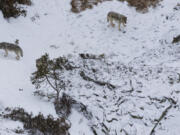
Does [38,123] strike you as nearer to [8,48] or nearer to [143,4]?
[8,48]

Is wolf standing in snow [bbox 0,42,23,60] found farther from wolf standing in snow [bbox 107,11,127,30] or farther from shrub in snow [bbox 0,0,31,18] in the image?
wolf standing in snow [bbox 107,11,127,30]

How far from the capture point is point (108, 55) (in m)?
11.7

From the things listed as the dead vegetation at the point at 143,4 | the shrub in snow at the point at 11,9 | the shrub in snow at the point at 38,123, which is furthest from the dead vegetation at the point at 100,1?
the shrub in snow at the point at 38,123

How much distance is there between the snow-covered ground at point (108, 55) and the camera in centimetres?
824

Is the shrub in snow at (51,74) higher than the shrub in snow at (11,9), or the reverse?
the shrub in snow at (11,9)

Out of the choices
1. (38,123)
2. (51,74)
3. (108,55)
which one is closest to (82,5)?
(108,55)

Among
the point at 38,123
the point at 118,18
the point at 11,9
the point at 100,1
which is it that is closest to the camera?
the point at 38,123

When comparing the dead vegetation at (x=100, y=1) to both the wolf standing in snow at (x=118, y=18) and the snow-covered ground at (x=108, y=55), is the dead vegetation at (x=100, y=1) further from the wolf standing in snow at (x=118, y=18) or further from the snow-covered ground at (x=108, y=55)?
the wolf standing in snow at (x=118, y=18)

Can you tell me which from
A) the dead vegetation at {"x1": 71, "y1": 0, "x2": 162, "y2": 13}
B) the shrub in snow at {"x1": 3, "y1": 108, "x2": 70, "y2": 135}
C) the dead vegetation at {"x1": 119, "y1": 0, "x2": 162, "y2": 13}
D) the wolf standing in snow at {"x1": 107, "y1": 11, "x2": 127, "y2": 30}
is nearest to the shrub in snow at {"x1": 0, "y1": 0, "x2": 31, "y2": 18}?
the dead vegetation at {"x1": 71, "y1": 0, "x2": 162, "y2": 13}

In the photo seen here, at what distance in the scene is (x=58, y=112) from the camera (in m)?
8.64

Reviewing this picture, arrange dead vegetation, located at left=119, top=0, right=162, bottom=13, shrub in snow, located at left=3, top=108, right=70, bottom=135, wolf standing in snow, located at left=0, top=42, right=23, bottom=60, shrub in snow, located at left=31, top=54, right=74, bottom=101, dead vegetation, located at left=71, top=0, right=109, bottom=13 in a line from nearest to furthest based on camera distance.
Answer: shrub in snow, located at left=3, top=108, right=70, bottom=135, shrub in snow, located at left=31, top=54, right=74, bottom=101, wolf standing in snow, located at left=0, top=42, right=23, bottom=60, dead vegetation, located at left=119, top=0, right=162, bottom=13, dead vegetation, located at left=71, top=0, right=109, bottom=13

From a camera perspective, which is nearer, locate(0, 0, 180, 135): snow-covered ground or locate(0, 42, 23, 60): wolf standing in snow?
locate(0, 0, 180, 135): snow-covered ground

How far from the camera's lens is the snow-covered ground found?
824 centimetres

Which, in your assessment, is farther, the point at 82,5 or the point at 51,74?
the point at 82,5
